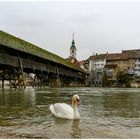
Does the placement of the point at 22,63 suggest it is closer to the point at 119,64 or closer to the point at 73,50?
the point at 119,64

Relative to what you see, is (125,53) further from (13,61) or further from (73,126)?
(73,126)

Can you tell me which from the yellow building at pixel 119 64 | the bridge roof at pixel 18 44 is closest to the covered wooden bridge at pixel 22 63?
the bridge roof at pixel 18 44

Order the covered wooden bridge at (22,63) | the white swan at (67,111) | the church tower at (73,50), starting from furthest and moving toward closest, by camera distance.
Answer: the church tower at (73,50), the covered wooden bridge at (22,63), the white swan at (67,111)

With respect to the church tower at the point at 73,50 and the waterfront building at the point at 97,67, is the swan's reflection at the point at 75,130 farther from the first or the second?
the church tower at the point at 73,50

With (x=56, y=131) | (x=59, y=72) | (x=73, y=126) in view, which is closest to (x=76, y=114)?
(x=73, y=126)

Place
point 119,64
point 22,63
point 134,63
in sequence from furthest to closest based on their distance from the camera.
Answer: point 119,64 < point 134,63 < point 22,63

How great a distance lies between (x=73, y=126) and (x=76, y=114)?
1.10m

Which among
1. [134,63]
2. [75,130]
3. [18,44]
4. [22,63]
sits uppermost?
[134,63]

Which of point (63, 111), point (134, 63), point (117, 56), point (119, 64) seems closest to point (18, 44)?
point (63, 111)

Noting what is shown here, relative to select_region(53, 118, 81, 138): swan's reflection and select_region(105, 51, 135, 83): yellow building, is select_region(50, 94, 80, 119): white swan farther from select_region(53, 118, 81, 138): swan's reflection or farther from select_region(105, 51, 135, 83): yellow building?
select_region(105, 51, 135, 83): yellow building

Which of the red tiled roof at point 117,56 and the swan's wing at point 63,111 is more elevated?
the red tiled roof at point 117,56

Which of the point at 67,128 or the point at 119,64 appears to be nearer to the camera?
the point at 67,128

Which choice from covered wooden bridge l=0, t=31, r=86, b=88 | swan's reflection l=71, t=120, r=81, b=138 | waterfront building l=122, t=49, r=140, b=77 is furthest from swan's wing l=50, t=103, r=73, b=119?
waterfront building l=122, t=49, r=140, b=77

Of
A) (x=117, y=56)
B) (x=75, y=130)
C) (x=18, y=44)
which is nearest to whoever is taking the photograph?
(x=75, y=130)
